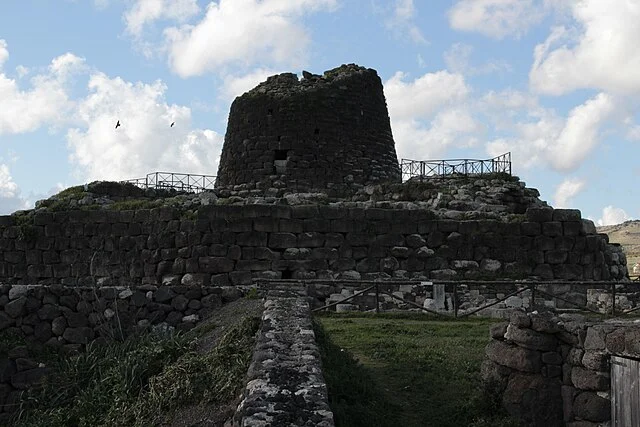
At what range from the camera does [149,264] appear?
16.2m

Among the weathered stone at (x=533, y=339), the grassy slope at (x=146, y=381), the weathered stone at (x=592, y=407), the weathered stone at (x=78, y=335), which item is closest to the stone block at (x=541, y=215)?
the grassy slope at (x=146, y=381)

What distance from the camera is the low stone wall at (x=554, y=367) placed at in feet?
19.0

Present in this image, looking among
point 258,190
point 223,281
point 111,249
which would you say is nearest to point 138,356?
point 223,281

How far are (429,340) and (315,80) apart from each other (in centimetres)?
1247

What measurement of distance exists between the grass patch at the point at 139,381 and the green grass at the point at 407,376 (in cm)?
85

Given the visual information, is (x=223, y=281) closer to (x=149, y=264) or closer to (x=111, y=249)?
(x=149, y=264)

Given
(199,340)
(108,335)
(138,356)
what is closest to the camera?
(138,356)

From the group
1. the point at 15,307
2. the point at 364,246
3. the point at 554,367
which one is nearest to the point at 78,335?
the point at 15,307

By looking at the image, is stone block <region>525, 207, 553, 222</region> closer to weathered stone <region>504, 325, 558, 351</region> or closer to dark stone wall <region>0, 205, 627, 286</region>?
dark stone wall <region>0, 205, 627, 286</region>

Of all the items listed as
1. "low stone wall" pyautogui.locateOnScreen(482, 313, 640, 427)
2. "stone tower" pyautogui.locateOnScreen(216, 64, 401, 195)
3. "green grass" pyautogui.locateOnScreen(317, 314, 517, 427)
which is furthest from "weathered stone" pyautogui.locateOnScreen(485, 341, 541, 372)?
"stone tower" pyautogui.locateOnScreen(216, 64, 401, 195)

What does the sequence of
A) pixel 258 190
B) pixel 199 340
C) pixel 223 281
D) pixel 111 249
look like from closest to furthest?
pixel 199 340 → pixel 223 281 → pixel 111 249 → pixel 258 190

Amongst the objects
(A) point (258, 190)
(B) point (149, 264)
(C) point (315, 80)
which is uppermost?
(C) point (315, 80)

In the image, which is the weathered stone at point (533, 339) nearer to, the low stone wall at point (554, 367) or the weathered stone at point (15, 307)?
the low stone wall at point (554, 367)

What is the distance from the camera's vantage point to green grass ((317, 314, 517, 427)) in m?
6.22
